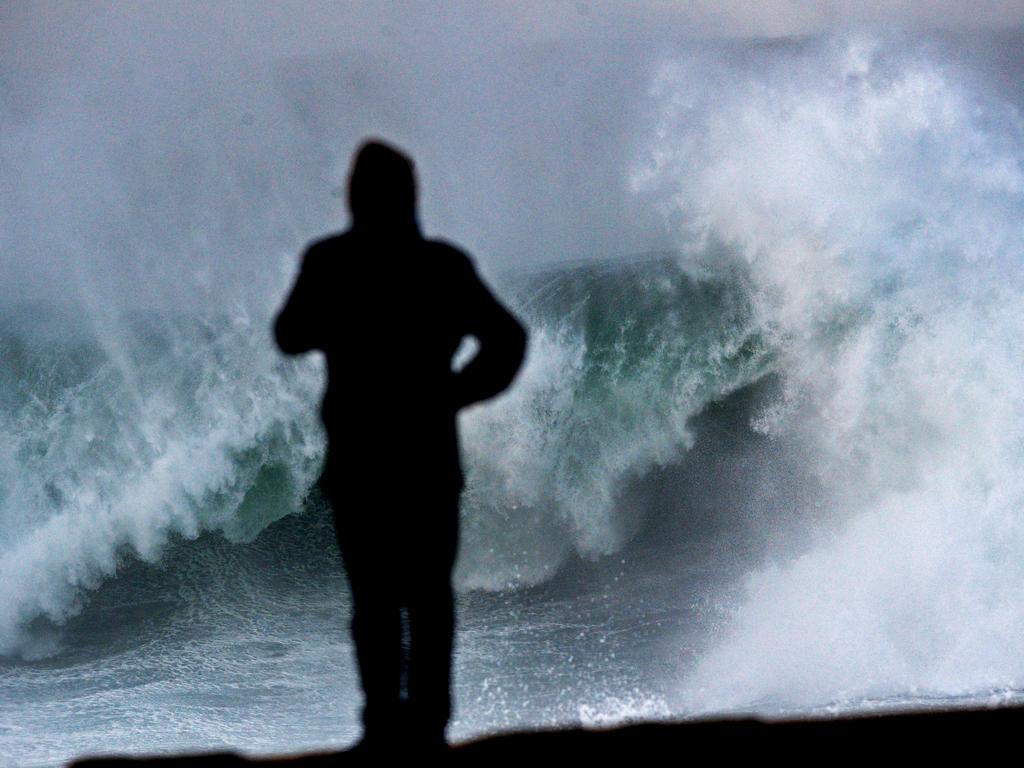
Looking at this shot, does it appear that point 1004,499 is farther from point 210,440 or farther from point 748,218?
point 210,440

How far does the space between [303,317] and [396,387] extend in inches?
10.4

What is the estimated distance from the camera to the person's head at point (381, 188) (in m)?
2.40

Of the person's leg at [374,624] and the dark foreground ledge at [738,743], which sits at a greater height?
the person's leg at [374,624]

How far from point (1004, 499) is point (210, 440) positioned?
762 cm

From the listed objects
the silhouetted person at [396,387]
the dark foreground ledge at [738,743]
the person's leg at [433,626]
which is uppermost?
the silhouetted person at [396,387]

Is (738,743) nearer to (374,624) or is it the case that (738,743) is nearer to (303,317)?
(374,624)

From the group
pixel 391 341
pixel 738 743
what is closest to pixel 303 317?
pixel 391 341

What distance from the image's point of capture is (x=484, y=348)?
245cm

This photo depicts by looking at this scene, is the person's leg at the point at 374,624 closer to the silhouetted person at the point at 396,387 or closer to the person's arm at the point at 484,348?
the silhouetted person at the point at 396,387

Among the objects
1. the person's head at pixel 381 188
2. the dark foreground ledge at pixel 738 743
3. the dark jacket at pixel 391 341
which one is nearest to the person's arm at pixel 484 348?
the dark jacket at pixel 391 341

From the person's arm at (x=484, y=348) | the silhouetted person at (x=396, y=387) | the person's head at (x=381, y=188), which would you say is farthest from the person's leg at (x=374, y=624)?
the person's head at (x=381, y=188)

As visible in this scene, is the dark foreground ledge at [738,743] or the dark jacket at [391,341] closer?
the dark foreground ledge at [738,743]

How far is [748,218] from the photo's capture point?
12.2m

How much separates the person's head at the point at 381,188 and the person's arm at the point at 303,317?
0.51 feet
